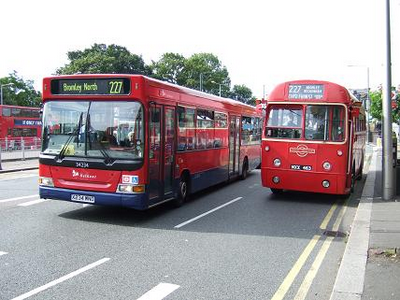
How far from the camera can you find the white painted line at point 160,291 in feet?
16.5

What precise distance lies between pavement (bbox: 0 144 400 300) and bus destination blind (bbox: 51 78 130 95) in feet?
16.3

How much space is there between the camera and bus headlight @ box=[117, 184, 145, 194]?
8641mm

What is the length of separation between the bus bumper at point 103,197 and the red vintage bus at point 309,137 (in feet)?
15.0

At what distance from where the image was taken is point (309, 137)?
1169 centimetres

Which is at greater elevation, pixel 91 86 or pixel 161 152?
pixel 91 86

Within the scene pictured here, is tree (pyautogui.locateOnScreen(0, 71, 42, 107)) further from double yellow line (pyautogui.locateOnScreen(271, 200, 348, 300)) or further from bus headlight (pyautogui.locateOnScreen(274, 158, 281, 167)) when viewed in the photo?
double yellow line (pyautogui.locateOnScreen(271, 200, 348, 300))

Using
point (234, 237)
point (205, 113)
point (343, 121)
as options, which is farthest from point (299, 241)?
point (205, 113)

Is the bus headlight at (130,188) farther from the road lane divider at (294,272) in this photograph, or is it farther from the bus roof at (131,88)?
the road lane divider at (294,272)

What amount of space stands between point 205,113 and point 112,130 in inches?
163

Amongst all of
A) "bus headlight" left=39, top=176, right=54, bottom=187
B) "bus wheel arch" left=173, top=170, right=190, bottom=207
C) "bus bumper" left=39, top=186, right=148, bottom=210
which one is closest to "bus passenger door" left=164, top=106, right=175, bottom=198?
"bus wheel arch" left=173, top=170, right=190, bottom=207

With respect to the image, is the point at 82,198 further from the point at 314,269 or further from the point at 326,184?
the point at 326,184

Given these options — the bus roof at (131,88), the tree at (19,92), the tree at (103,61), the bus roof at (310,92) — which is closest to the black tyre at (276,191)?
the bus roof at (310,92)

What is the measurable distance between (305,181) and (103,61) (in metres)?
55.8

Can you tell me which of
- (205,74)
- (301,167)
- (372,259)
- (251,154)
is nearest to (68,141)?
(301,167)
